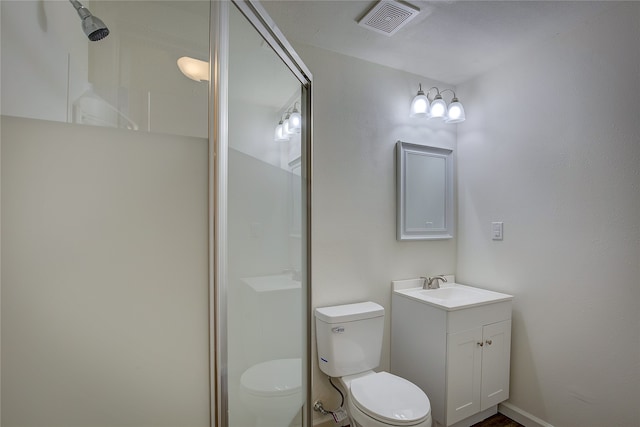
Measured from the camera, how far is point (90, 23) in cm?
79

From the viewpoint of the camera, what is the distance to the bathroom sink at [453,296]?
1731mm

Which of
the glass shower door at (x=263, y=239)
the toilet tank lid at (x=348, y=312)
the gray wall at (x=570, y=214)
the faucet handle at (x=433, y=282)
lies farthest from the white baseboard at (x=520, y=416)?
the glass shower door at (x=263, y=239)

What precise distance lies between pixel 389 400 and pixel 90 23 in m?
1.76

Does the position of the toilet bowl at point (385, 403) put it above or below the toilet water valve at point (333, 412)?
above

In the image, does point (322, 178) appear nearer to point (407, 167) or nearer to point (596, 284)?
point (407, 167)

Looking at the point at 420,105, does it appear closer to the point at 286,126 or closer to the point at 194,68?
the point at 286,126

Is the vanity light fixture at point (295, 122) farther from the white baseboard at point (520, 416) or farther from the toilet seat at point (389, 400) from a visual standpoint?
the white baseboard at point (520, 416)

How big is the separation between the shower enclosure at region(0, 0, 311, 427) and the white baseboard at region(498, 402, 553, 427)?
1.72m

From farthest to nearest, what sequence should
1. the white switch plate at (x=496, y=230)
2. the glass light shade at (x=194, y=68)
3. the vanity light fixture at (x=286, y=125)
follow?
the white switch plate at (x=496, y=230) < the vanity light fixture at (x=286, y=125) < the glass light shade at (x=194, y=68)

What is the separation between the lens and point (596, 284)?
1.57 meters

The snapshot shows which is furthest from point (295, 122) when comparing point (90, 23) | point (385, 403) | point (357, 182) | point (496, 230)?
point (496, 230)

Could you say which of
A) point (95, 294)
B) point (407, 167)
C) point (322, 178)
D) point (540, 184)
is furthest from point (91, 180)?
point (540, 184)

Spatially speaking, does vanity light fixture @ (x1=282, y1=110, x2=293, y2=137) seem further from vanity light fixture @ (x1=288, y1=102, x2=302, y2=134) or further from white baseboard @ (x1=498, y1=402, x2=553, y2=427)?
white baseboard @ (x1=498, y1=402, x2=553, y2=427)

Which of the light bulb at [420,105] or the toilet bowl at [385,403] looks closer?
the toilet bowl at [385,403]
